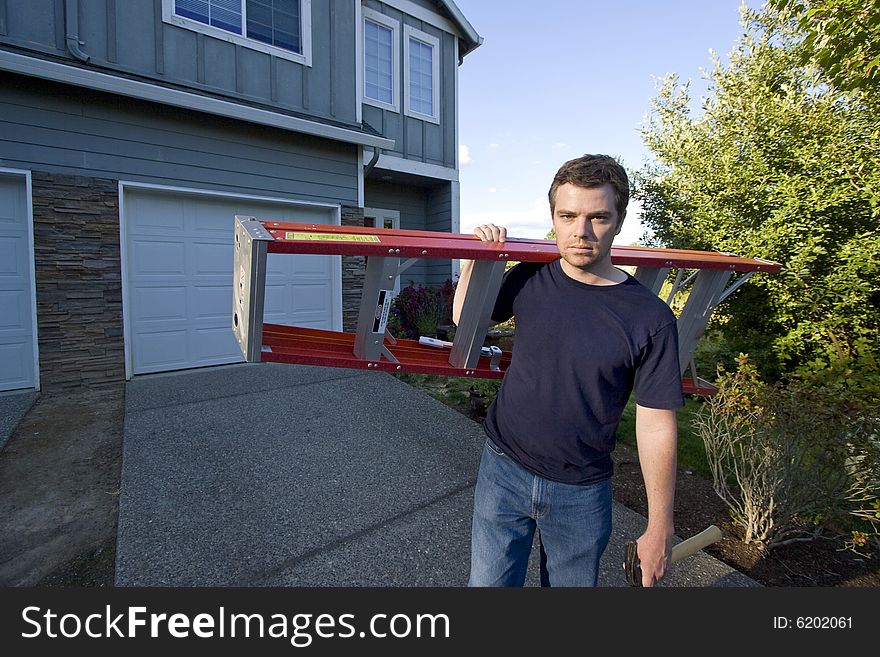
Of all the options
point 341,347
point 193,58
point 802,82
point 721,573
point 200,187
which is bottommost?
point 721,573

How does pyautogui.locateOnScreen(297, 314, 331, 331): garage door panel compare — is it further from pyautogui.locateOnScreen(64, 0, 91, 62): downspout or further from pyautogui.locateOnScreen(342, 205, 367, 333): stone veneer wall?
pyautogui.locateOnScreen(64, 0, 91, 62): downspout

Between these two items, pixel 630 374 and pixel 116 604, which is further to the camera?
pixel 116 604

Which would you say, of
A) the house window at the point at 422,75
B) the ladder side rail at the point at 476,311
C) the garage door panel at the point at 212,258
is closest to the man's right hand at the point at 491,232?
the ladder side rail at the point at 476,311

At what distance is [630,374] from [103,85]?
6.18 metres

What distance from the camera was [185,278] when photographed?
612cm

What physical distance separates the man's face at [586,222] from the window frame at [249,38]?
6397mm

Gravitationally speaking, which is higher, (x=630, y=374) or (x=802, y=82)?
(x=802, y=82)

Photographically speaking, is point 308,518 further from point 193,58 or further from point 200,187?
point 193,58

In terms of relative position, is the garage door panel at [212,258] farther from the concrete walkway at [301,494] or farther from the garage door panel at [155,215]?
the concrete walkway at [301,494]

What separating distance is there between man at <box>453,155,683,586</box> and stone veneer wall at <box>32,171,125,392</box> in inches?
219

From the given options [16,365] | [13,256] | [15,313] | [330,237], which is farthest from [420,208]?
[330,237]

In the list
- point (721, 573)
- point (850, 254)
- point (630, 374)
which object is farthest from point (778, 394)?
point (850, 254)

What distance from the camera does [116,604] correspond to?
2047mm

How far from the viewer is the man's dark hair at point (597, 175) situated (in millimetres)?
1500
